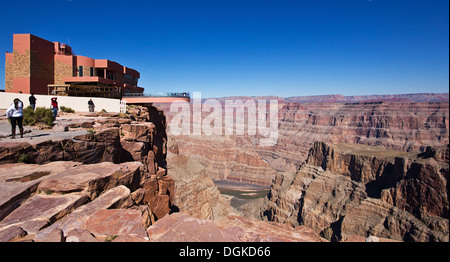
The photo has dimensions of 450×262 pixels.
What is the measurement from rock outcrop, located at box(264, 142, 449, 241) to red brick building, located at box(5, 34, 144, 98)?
36.4 m

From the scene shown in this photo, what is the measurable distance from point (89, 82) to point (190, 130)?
86.2 m

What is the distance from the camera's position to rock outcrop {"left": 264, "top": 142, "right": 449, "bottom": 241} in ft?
102

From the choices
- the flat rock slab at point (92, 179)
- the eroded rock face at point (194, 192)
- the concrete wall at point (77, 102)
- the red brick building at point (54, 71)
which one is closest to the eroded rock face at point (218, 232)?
the flat rock slab at point (92, 179)

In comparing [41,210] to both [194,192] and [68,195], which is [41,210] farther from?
[194,192]

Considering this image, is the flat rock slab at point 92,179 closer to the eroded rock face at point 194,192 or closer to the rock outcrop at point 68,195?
the rock outcrop at point 68,195

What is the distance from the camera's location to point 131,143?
12125 millimetres

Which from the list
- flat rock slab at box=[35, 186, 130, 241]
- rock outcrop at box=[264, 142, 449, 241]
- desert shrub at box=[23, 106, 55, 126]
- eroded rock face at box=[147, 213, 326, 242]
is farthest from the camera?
rock outcrop at box=[264, 142, 449, 241]

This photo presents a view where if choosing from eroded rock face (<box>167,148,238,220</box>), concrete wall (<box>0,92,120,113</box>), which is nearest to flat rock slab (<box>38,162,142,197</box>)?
concrete wall (<box>0,92,120,113</box>)

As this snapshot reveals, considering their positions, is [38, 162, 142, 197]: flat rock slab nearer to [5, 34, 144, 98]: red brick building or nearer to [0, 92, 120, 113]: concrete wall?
[0, 92, 120, 113]: concrete wall

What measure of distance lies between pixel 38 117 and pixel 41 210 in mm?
9910

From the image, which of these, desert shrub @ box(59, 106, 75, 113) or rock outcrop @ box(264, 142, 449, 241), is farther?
rock outcrop @ box(264, 142, 449, 241)

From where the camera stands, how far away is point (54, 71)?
25297 millimetres

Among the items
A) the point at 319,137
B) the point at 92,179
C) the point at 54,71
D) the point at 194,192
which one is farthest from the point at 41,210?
the point at 319,137
